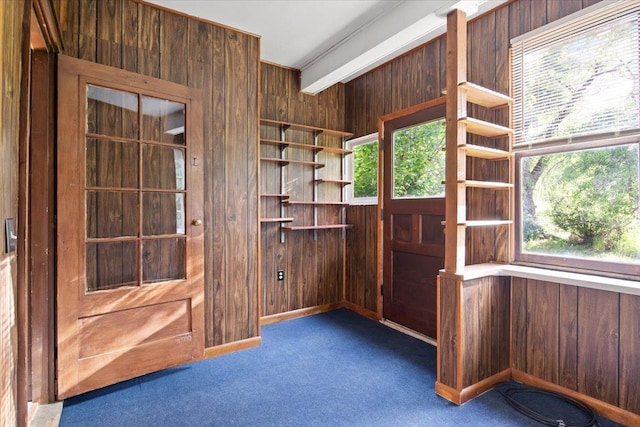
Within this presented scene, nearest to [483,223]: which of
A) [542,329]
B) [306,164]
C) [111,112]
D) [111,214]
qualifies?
[542,329]

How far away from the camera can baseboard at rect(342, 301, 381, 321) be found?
12.1ft

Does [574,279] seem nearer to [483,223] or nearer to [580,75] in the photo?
[483,223]

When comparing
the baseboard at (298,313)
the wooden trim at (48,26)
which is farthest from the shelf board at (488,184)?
the wooden trim at (48,26)

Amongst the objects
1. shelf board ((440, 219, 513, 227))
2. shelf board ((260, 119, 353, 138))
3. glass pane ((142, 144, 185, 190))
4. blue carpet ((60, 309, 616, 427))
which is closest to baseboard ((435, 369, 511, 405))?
blue carpet ((60, 309, 616, 427))

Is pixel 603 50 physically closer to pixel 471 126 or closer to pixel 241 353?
pixel 471 126

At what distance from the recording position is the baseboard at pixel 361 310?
3.70 meters

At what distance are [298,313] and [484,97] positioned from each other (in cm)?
285

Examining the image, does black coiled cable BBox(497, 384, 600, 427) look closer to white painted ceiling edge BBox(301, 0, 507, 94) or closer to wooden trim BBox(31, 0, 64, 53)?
white painted ceiling edge BBox(301, 0, 507, 94)

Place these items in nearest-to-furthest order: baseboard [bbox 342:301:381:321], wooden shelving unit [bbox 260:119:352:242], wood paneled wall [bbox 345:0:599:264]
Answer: wood paneled wall [bbox 345:0:599:264] → wooden shelving unit [bbox 260:119:352:242] → baseboard [bbox 342:301:381:321]

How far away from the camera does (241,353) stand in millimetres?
2869

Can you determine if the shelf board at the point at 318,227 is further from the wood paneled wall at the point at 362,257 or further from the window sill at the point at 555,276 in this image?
the window sill at the point at 555,276

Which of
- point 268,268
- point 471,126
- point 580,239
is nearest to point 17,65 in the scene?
point 471,126

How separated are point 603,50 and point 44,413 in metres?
4.10

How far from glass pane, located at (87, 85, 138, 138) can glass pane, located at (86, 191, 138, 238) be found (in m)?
0.44
